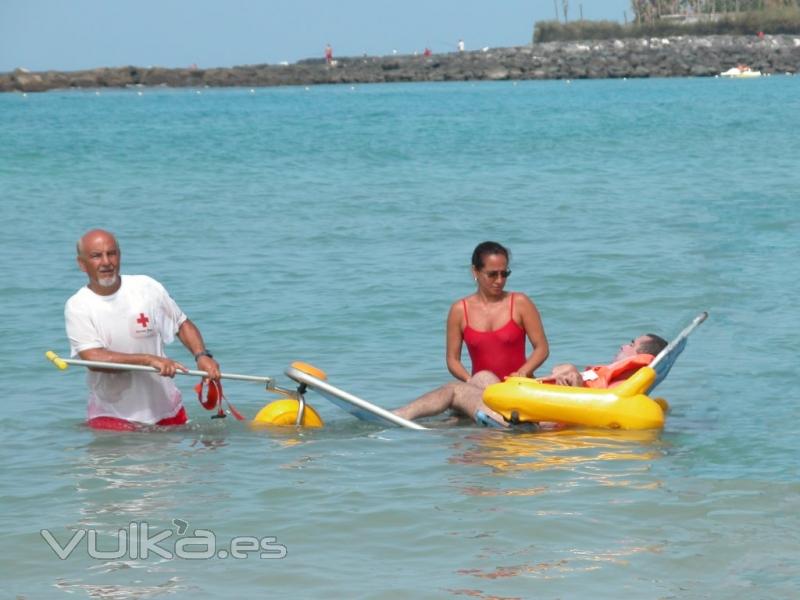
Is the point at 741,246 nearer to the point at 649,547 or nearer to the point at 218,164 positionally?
the point at 649,547

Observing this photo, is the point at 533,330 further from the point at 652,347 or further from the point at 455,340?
the point at 652,347

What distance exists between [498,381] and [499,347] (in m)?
0.21

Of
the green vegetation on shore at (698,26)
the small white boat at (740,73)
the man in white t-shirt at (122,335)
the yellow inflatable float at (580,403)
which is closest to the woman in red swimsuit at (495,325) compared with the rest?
the yellow inflatable float at (580,403)

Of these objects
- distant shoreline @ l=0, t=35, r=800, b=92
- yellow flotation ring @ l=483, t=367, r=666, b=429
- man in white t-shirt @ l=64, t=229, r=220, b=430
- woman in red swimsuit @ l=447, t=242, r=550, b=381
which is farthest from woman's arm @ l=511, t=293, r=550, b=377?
distant shoreline @ l=0, t=35, r=800, b=92

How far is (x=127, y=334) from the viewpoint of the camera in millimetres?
7375

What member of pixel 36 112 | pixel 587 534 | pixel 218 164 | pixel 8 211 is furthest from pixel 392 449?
pixel 36 112

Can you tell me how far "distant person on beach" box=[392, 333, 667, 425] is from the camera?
8055 mm

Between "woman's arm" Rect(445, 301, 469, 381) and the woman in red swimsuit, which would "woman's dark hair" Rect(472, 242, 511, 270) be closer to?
the woman in red swimsuit

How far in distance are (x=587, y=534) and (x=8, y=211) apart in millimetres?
17184

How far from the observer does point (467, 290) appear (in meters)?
13.9

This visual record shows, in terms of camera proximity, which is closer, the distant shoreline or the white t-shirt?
the white t-shirt

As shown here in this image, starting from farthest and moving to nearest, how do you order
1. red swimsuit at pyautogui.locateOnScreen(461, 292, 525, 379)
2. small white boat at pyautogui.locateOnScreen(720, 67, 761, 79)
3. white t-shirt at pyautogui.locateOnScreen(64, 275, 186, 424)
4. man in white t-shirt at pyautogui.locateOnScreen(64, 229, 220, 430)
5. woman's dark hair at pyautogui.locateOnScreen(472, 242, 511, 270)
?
small white boat at pyautogui.locateOnScreen(720, 67, 761, 79) → red swimsuit at pyautogui.locateOnScreen(461, 292, 525, 379) → woman's dark hair at pyautogui.locateOnScreen(472, 242, 511, 270) → white t-shirt at pyautogui.locateOnScreen(64, 275, 186, 424) → man in white t-shirt at pyautogui.locateOnScreen(64, 229, 220, 430)

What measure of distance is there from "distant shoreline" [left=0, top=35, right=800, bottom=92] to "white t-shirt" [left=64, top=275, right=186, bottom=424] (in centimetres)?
8603

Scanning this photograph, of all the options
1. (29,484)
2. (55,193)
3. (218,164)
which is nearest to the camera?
(29,484)
